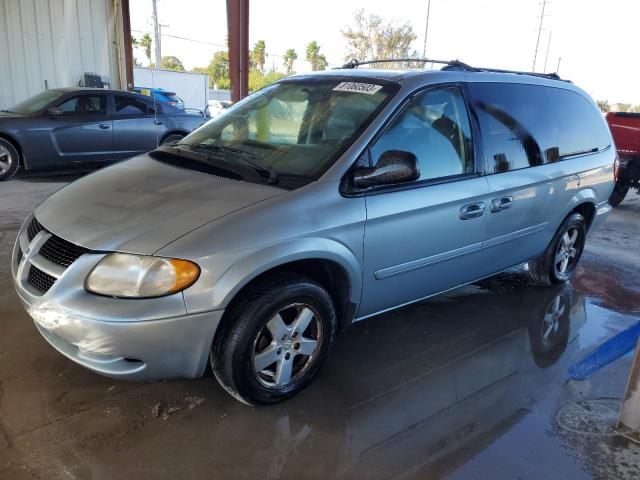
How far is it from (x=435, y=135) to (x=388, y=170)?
62cm

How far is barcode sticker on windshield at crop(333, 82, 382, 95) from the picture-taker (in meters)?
3.16

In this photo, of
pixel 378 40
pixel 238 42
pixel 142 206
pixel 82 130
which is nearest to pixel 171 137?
pixel 82 130

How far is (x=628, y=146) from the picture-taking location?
27.9 ft

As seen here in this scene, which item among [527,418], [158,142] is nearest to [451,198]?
[527,418]

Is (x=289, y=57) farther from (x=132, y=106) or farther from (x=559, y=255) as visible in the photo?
(x=559, y=255)

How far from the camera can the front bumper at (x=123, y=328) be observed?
2240 mm

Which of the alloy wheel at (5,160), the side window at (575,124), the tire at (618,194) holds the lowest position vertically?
the tire at (618,194)

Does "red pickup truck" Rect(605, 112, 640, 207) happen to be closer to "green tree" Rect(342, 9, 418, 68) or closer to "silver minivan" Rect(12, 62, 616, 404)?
"silver minivan" Rect(12, 62, 616, 404)

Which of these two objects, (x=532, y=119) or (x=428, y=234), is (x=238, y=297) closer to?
(x=428, y=234)

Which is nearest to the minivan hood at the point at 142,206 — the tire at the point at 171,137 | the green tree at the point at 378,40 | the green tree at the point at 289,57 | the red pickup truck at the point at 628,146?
the tire at the point at 171,137

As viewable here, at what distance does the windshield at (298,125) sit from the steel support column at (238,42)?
25.3 feet

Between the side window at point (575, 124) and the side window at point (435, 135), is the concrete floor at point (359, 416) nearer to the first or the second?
the side window at point (435, 135)

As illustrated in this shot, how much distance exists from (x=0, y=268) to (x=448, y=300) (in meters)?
3.71

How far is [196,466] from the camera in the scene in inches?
90.4
